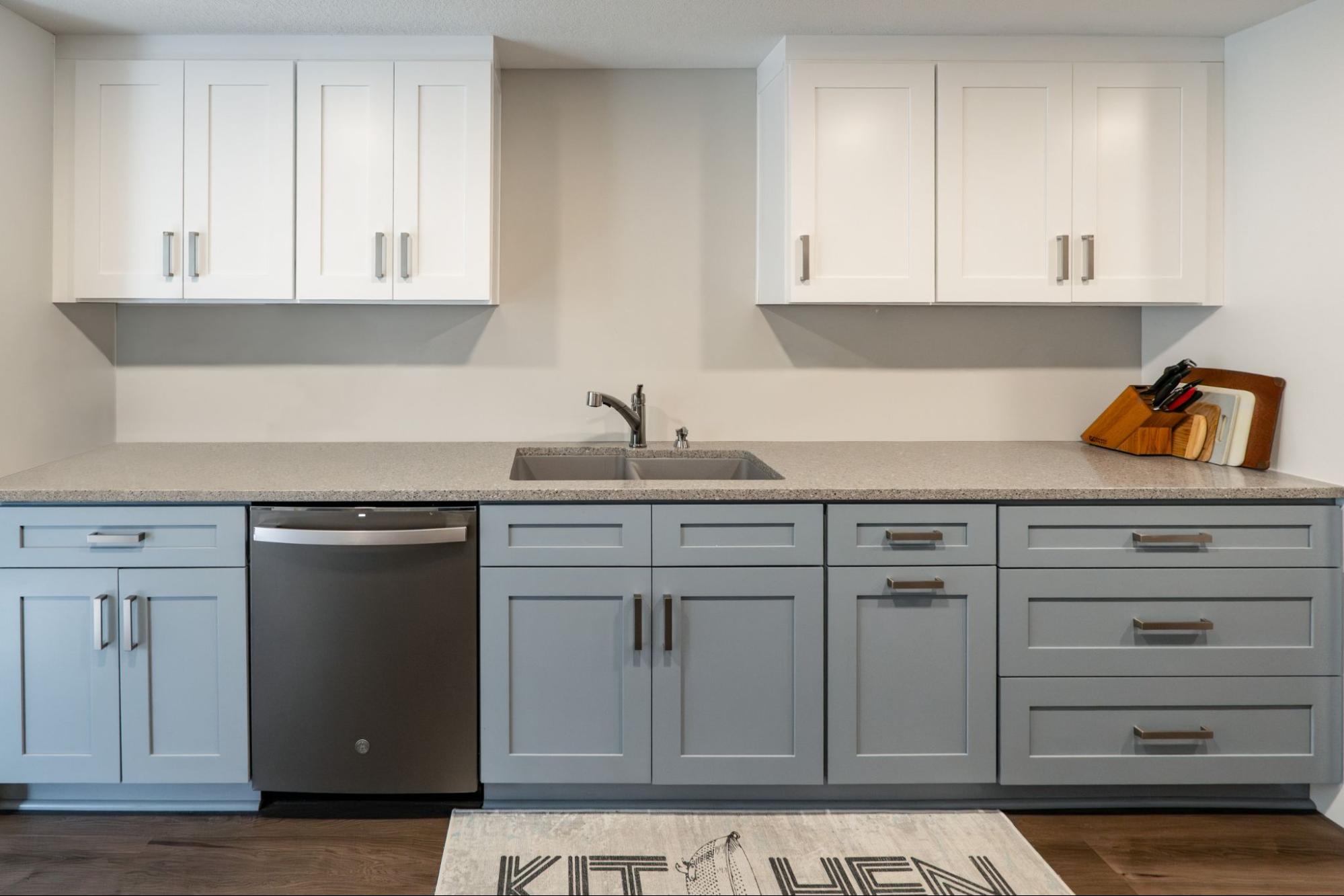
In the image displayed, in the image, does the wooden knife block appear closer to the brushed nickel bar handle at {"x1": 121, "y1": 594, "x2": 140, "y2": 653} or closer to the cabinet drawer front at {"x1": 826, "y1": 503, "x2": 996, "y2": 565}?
the cabinet drawer front at {"x1": 826, "y1": 503, "x2": 996, "y2": 565}

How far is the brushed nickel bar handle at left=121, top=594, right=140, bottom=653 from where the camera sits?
2424 mm

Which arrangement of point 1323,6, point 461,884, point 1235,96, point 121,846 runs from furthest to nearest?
point 1235,96, point 1323,6, point 121,846, point 461,884

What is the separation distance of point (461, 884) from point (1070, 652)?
1532 mm

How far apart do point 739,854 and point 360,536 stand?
114cm

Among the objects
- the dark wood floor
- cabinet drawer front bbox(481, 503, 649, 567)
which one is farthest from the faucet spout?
the dark wood floor

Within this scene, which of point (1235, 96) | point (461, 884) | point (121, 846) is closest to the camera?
point (461, 884)

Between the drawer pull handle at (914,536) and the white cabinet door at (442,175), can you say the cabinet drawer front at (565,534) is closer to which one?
the drawer pull handle at (914,536)

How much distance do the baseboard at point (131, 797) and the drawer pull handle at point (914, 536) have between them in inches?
67.1

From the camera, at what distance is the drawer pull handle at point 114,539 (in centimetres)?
240

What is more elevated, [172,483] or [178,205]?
[178,205]

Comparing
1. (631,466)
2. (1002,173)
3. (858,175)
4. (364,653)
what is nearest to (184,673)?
(364,653)

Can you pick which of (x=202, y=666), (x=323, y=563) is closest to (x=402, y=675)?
(x=323, y=563)

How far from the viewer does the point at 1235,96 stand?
2.84 m

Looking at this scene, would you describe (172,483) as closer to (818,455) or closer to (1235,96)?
(818,455)
